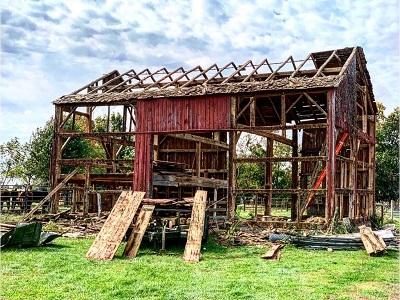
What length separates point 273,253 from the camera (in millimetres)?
14078

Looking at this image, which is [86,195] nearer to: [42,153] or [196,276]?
[196,276]

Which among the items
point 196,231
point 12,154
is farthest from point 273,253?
point 12,154

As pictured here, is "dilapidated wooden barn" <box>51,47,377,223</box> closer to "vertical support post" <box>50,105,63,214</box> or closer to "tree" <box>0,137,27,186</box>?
"vertical support post" <box>50,105,63,214</box>

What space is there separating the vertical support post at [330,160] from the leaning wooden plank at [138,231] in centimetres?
669

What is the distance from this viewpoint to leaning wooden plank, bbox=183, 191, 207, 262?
1310 cm

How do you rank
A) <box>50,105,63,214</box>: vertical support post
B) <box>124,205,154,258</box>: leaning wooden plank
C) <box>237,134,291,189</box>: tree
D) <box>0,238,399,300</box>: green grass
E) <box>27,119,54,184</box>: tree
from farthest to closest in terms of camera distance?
1. <box>237,134,291,189</box>: tree
2. <box>27,119,54,184</box>: tree
3. <box>50,105,63,214</box>: vertical support post
4. <box>124,205,154,258</box>: leaning wooden plank
5. <box>0,238,399,300</box>: green grass

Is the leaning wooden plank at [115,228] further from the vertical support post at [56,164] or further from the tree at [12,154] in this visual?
the tree at [12,154]

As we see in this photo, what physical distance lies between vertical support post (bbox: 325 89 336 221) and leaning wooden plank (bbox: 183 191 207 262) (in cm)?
493

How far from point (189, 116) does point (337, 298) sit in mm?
12958

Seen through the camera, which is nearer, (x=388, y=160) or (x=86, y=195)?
(x=86, y=195)

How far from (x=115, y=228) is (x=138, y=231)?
65 cm

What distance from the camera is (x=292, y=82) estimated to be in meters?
19.6

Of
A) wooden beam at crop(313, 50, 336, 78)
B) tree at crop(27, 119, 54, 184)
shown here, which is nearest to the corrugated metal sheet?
wooden beam at crop(313, 50, 336, 78)

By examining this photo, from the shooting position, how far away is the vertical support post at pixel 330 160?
60.0 ft
